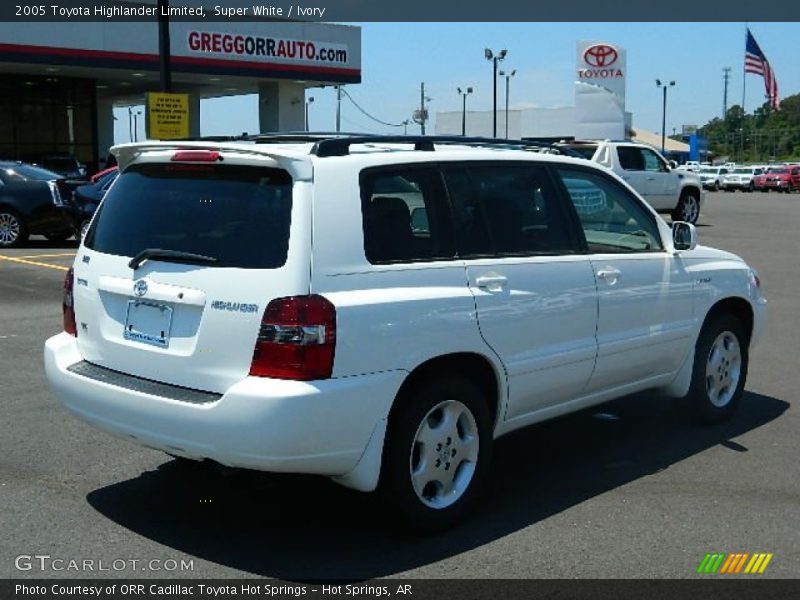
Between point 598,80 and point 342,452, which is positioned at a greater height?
point 598,80

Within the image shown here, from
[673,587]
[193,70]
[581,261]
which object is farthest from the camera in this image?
[193,70]

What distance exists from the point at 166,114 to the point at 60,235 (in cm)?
327

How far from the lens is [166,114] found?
19.9 meters

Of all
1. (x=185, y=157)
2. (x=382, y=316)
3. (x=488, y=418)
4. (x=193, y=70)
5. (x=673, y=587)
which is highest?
(x=193, y=70)

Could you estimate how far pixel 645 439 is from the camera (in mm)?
6145

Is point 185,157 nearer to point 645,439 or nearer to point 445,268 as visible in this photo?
point 445,268

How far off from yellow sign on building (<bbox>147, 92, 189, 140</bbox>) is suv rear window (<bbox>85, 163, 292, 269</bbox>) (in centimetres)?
1498

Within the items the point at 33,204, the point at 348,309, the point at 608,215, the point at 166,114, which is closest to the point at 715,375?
the point at 608,215

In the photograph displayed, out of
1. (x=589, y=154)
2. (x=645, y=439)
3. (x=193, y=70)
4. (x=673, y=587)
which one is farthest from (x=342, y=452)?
(x=193, y=70)

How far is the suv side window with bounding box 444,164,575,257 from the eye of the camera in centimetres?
486

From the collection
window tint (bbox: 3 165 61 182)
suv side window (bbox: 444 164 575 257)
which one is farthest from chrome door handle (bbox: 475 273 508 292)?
window tint (bbox: 3 165 61 182)

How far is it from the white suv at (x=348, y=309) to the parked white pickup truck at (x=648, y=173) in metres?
17.6

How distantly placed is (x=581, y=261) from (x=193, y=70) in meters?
29.4

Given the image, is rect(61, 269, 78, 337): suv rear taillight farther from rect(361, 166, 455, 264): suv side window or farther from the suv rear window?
rect(361, 166, 455, 264): suv side window
